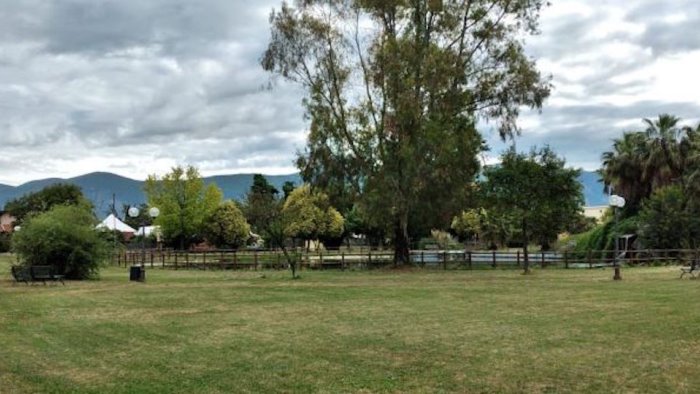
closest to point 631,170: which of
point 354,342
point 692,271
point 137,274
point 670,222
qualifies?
point 670,222

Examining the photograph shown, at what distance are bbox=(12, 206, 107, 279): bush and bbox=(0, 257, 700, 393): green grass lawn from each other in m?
7.42

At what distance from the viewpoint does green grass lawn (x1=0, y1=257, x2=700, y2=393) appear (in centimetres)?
804

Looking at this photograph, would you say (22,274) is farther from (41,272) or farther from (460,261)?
(460,261)

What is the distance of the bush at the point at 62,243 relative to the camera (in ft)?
84.7

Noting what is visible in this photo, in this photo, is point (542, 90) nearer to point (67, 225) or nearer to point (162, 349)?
point (67, 225)

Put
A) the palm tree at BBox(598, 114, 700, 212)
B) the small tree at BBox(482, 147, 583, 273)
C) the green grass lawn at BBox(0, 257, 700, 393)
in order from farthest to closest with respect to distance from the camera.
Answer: the palm tree at BBox(598, 114, 700, 212), the small tree at BBox(482, 147, 583, 273), the green grass lawn at BBox(0, 257, 700, 393)

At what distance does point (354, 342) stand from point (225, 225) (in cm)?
5736

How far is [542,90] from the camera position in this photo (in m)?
33.9

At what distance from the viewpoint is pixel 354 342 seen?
425 inches

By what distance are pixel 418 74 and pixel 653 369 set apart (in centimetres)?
2601

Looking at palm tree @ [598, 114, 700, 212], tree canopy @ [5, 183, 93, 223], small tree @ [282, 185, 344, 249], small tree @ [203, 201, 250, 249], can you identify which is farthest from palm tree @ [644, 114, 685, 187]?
tree canopy @ [5, 183, 93, 223]

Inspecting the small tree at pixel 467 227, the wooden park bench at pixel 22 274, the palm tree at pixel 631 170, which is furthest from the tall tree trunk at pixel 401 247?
the small tree at pixel 467 227

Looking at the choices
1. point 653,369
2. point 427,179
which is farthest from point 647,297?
point 427,179

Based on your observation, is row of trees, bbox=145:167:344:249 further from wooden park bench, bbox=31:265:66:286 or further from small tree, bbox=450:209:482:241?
wooden park bench, bbox=31:265:66:286
